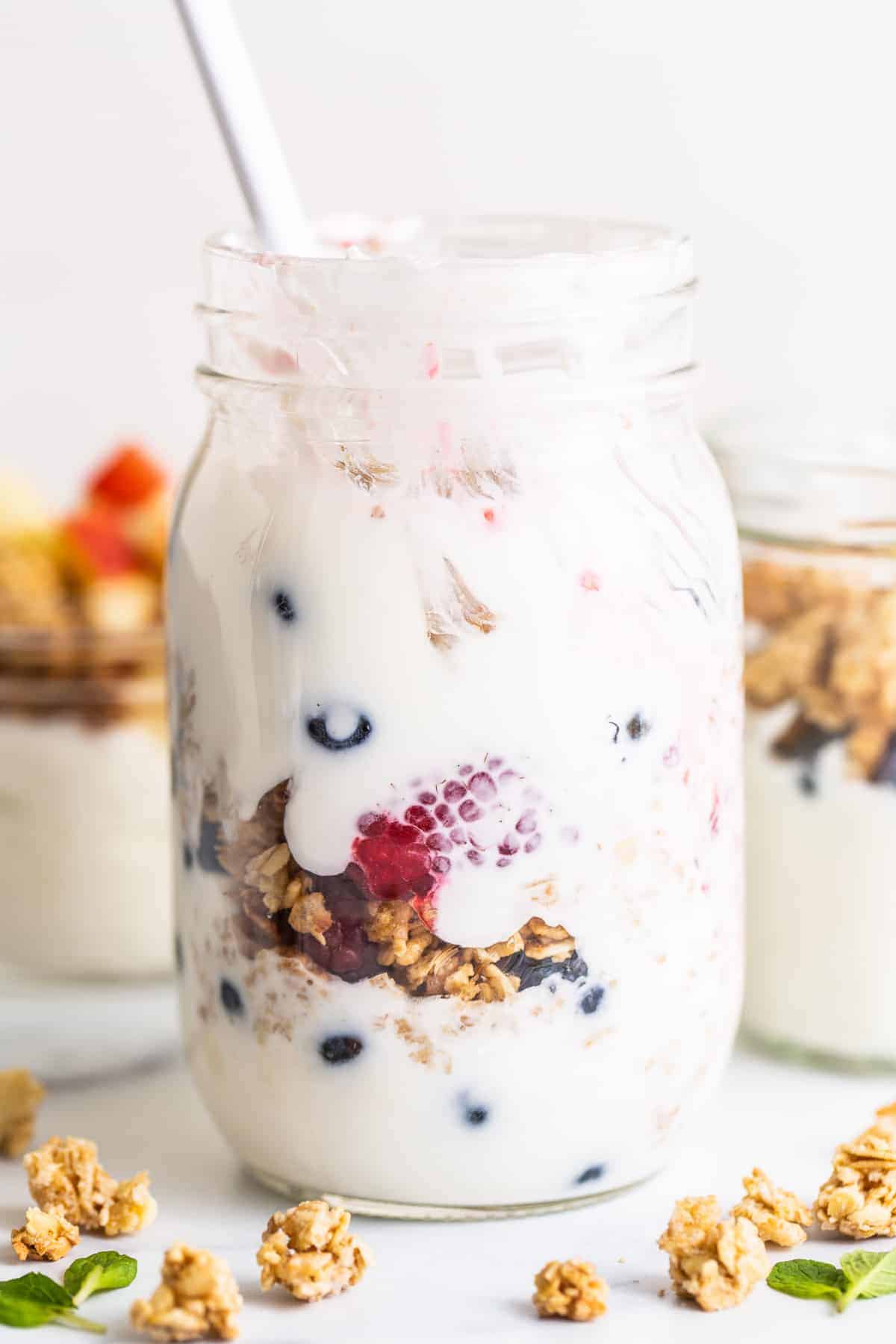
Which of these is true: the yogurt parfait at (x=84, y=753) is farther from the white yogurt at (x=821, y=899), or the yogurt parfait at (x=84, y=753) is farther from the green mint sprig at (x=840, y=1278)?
the green mint sprig at (x=840, y=1278)

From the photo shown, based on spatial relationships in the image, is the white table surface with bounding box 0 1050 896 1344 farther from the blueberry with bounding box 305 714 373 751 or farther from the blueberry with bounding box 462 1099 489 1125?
the blueberry with bounding box 305 714 373 751

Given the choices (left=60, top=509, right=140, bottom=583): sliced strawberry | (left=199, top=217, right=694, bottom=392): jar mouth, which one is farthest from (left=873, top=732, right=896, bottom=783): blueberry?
(left=60, top=509, right=140, bottom=583): sliced strawberry

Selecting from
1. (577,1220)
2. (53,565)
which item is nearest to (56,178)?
(53,565)

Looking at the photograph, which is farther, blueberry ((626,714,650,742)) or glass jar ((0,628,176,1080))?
glass jar ((0,628,176,1080))

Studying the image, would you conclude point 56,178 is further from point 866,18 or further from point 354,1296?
point 354,1296

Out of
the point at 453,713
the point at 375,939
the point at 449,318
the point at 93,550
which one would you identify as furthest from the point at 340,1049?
the point at 93,550

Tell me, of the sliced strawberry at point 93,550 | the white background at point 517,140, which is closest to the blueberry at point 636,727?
the sliced strawberry at point 93,550

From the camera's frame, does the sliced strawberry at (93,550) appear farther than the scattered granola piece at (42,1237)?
Yes
